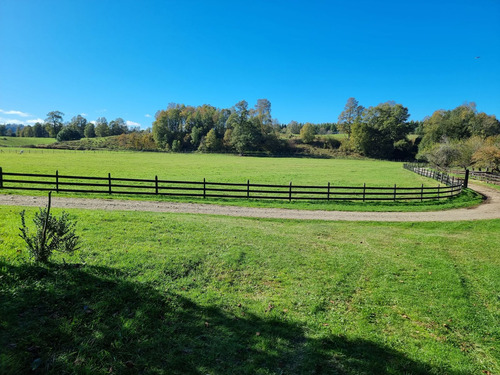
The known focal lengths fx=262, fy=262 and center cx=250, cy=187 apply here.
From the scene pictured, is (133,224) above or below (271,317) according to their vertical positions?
above

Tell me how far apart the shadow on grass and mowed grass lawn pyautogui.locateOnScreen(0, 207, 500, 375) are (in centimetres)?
2

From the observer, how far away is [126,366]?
3.67 metres

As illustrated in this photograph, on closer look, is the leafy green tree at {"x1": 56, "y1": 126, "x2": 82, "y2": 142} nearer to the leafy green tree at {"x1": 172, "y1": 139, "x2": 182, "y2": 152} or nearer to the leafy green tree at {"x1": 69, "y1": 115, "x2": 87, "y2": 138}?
the leafy green tree at {"x1": 69, "y1": 115, "x2": 87, "y2": 138}

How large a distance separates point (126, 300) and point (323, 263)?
550 centimetres

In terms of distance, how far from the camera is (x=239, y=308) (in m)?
5.48

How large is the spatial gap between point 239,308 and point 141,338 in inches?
78.0

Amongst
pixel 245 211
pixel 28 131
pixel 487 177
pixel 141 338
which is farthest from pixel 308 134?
pixel 28 131

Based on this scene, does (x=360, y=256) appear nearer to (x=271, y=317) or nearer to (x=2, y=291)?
(x=271, y=317)

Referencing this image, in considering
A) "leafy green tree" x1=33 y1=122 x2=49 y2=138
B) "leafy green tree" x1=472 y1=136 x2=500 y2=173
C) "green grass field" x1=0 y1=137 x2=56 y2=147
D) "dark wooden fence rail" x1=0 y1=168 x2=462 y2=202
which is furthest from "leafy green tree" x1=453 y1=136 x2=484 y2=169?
"leafy green tree" x1=33 y1=122 x2=49 y2=138

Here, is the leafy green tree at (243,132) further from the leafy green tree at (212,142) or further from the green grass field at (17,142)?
the green grass field at (17,142)

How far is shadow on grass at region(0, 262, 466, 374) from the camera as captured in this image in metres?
3.67

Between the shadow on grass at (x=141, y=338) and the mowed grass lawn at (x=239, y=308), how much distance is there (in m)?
0.02

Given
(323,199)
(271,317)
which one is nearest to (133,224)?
(271,317)

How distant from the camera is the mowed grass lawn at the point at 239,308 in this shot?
12.9 ft
